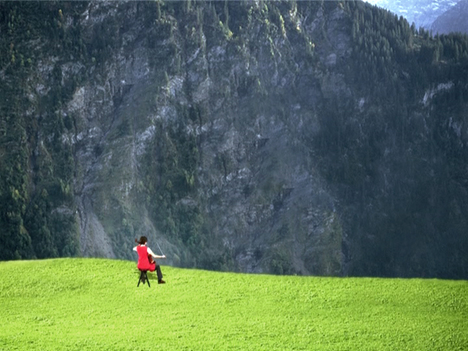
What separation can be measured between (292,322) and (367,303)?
5229 millimetres

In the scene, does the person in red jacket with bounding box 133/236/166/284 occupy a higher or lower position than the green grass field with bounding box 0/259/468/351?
higher

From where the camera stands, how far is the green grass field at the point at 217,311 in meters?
34.8

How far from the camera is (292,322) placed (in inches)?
1459

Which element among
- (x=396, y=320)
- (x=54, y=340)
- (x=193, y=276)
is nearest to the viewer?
(x=54, y=340)

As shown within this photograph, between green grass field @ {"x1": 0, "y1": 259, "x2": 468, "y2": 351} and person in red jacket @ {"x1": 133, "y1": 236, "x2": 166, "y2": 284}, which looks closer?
green grass field @ {"x1": 0, "y1": 259, "x2": 468, "y2": 351}

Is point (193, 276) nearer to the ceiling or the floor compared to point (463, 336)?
nearer to the ceiling

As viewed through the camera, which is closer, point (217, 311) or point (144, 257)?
point (217, 311)

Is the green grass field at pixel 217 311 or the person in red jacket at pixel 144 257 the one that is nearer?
the green grass field at pixel 217 311

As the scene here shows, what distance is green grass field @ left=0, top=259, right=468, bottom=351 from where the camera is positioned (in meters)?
34.8

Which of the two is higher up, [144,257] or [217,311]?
[144,257]

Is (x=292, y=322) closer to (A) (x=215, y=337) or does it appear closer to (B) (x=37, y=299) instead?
(A) (x=215, y=337)

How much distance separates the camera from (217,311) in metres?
38.6

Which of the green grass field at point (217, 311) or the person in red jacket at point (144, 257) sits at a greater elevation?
the person in red jacket at point (144, 257)

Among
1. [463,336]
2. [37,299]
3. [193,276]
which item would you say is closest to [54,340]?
[37,299]
